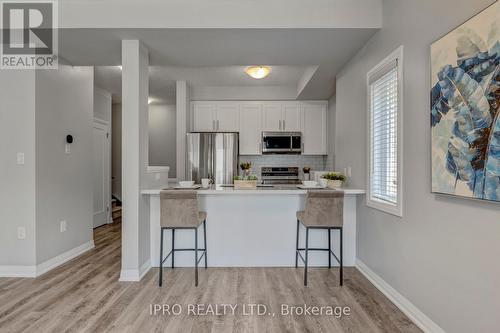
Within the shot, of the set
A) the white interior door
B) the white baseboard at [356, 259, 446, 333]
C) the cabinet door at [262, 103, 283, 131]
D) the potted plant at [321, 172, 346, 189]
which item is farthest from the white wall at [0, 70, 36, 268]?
the cabinet door at [262, 103, 283, 131]

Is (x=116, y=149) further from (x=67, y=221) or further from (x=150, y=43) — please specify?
(x=150, y=43)

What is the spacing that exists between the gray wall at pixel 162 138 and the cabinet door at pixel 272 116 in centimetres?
249

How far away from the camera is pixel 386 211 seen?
2582 mm

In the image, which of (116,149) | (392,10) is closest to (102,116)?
(116,149)

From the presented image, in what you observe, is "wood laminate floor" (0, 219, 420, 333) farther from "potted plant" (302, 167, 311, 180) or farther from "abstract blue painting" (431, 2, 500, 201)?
"potted plant" (302, 167, 311, 180)

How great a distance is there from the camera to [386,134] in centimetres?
262

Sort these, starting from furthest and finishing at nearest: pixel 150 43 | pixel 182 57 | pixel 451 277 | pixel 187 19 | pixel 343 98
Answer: pixel 343 98 < pixel 182 57 < pixel 150 43 < pixel 187 19 < pixel 451 277

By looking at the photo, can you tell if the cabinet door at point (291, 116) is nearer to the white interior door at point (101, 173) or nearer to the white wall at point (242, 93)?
the white wall at point (242, 93)

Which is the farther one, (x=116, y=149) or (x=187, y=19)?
(x=116, y=149)

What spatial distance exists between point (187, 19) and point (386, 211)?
2591mm

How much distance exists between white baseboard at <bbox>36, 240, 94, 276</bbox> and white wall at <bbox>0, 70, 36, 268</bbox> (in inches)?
5.0

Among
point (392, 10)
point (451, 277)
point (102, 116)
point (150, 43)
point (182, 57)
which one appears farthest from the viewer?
point (102, 116)

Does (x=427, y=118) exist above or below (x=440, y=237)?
above

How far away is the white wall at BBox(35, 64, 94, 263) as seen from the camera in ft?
10.3
